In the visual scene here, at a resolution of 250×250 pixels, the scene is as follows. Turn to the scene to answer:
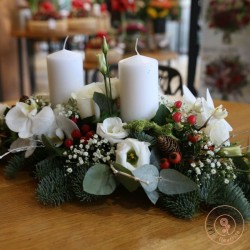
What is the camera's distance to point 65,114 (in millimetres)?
860

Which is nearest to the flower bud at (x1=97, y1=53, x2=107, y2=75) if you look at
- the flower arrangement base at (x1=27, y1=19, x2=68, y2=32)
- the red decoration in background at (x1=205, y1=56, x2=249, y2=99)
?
the red decoration in background at (x1=205, y1=56, x2=249, y2=99)

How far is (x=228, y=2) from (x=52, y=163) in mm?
1810

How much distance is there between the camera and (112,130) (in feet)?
2.62

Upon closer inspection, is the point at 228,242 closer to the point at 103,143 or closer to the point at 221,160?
the point at 221,160

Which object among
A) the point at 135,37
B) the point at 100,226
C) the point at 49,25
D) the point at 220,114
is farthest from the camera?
the point at 135,37

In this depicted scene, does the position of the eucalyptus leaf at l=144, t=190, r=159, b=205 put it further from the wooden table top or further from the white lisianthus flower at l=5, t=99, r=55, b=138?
the white lisianthus flower at l=5, t=99, r=55, b=138

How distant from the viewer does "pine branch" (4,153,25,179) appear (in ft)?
2.93

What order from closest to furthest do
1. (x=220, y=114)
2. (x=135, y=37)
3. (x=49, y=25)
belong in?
(x=220, y=114), (x=49, y=25), (x=135, y=37)

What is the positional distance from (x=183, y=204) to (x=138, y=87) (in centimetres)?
26

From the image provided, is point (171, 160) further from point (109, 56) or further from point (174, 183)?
point (109, 56)

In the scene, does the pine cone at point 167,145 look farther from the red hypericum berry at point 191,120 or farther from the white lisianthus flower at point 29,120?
the white lisianthus flower at point 29,120

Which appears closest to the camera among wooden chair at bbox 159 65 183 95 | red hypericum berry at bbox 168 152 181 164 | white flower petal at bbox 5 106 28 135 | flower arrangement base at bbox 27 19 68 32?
red hypericum berry at bbox 168 152 181 164

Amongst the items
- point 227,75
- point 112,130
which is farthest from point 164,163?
point 227,75

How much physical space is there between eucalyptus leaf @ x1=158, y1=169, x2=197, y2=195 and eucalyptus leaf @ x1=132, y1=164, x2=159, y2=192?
0.01 metres
